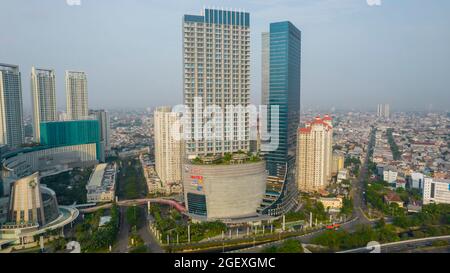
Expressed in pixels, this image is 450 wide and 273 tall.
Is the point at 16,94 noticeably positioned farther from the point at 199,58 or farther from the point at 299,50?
the point at 299,50

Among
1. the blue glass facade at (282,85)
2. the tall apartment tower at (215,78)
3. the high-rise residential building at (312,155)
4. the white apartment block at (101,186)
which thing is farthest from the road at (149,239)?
the high-rise residential building at (312,155)

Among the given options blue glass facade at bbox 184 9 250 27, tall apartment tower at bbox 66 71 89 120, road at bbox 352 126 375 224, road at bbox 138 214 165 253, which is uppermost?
blue glass facade at bbox 184 9 250 27

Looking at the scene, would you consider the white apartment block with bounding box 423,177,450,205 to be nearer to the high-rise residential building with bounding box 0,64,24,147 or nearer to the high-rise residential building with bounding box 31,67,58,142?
the high-rise residential building with bounding box 0,64,24,147

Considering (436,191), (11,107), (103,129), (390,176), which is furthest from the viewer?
(103,129)

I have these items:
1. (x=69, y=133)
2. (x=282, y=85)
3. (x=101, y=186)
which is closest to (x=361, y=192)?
(x=282, y=85)

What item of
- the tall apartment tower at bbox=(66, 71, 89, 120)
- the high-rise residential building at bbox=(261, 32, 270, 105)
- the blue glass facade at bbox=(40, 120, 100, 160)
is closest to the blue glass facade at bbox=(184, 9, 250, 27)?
the high-rise residential building at bbox=(261, 32, 270, 105)

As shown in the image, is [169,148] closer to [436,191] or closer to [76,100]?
[76,100]

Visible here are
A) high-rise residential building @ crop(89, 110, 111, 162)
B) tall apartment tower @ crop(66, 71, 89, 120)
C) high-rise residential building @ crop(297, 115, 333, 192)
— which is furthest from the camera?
high-rise residential building @ crop(89, 110, 111, 162)
